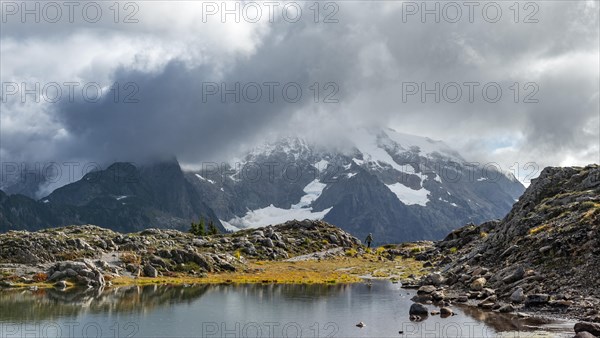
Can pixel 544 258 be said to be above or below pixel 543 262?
above

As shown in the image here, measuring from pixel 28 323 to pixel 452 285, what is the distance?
A: 215 feet

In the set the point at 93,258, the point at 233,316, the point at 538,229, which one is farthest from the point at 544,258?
the point at 93,258

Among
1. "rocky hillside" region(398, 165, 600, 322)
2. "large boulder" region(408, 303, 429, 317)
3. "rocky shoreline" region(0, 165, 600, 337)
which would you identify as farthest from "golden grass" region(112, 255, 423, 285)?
"large boulder" region(408, 303, 429, 317)

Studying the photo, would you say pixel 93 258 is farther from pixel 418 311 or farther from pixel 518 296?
pixel 518 296

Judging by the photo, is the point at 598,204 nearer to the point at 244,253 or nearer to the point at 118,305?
the point at 118,305

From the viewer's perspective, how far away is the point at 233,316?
7562 centimetres

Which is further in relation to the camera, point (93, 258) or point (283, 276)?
point (283, 276)

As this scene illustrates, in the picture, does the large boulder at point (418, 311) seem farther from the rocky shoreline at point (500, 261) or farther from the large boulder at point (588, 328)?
the large boulder at point (588, 328)

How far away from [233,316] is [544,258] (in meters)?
45.2

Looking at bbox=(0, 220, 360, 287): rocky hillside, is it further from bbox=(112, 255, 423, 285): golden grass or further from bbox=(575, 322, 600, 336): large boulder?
bbox=(575, 322, 600, 336): large boulder

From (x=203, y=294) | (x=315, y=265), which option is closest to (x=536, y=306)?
(x=203, y=294)

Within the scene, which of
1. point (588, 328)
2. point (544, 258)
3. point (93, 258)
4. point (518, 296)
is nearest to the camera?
point (588, 328)

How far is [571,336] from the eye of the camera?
180 ft

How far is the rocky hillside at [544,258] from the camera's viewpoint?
70.6 metres
